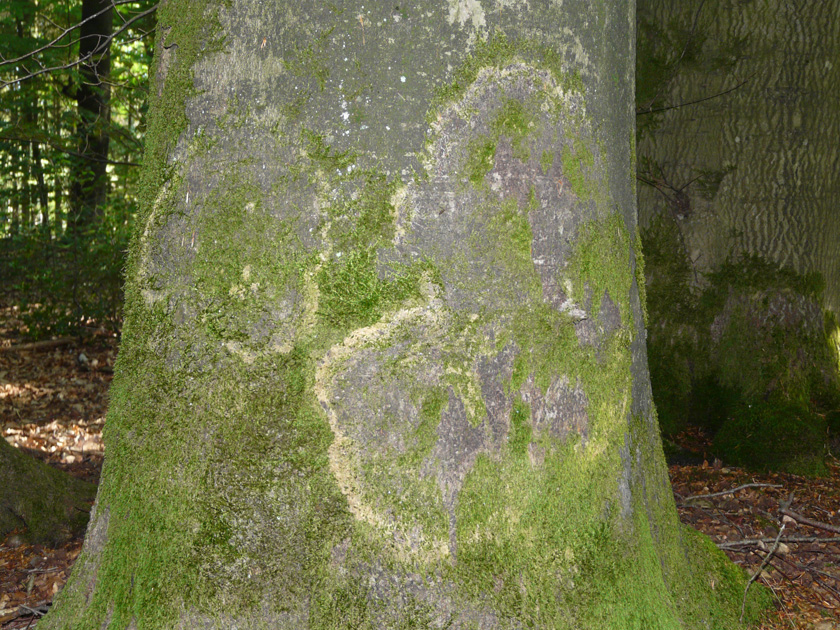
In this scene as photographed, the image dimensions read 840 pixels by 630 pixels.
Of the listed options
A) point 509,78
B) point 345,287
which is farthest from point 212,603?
point 509,78

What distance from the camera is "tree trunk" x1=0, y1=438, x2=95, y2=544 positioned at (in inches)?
151

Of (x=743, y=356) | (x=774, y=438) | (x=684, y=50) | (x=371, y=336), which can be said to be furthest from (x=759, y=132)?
(x=371, y=336)

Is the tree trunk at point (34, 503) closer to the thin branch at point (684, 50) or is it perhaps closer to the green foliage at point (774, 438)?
the green foliage at point (774, 438)

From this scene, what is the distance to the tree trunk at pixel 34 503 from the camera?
12.6ft

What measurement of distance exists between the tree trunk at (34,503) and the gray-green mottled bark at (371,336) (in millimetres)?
2493

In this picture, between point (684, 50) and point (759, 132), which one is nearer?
point (759, 132)

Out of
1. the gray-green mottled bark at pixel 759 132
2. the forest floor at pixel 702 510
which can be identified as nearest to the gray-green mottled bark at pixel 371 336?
the forest floor at pixel 702 510

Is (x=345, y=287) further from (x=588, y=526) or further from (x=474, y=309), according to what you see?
(x=588, y=526)

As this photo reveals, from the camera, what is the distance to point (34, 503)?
12.8 ft

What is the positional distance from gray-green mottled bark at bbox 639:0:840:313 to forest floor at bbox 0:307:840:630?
5.30 feet

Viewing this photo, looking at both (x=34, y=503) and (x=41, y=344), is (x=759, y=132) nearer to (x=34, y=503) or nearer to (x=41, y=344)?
(x=34, y=503)

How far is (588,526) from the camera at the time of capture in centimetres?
178

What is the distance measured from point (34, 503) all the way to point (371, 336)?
3263 millimetres

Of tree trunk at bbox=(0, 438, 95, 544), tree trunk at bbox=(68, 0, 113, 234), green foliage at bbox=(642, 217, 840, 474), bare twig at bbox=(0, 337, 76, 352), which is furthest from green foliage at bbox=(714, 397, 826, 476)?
tree trunk at bbox=(68, 0, 113, 234)
